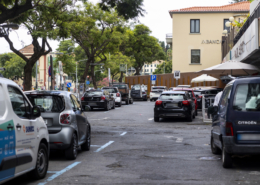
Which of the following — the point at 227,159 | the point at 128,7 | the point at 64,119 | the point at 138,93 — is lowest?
the point at 227,159

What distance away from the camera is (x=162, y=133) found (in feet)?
48.5

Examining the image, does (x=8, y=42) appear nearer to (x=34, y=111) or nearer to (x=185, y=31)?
(x=34, y=111)

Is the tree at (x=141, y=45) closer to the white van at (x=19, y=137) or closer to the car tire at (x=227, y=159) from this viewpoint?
the car tire at (x=227, y=159)

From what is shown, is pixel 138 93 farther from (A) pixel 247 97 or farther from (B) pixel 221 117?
(A) pixel 247 97

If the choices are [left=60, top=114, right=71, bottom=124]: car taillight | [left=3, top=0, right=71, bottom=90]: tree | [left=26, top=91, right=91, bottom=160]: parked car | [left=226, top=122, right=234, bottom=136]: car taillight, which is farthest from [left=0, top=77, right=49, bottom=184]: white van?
[left=3, top=0, right=71, bottom=90]: tree

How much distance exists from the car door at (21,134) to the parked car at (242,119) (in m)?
3.38

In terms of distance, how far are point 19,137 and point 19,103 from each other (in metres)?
0.57

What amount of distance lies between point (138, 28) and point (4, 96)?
2709 inches

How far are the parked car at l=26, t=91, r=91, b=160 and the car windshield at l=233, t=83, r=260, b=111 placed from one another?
3453 mm

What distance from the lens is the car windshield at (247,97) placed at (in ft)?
24.9

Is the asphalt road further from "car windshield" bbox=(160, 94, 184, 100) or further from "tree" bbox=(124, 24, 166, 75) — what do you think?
"tree" bbox=(124, 24, 166, 75)

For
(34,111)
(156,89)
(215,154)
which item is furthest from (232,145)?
(156,89)

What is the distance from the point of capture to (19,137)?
19.9ft

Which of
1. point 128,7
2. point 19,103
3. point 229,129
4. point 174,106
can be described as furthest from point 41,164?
point 174,106
